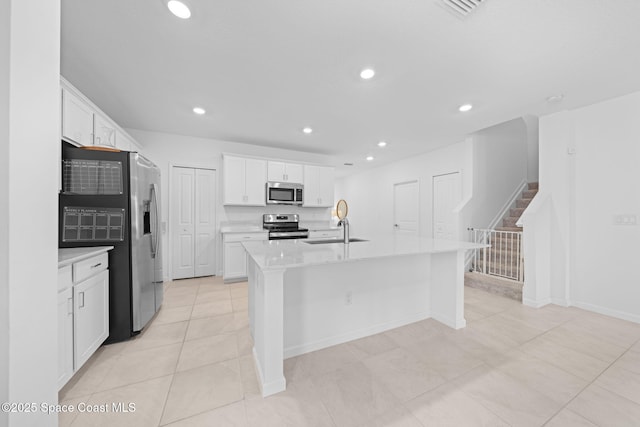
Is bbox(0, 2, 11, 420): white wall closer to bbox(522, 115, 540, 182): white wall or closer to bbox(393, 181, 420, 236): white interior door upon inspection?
bbox(393, 181, 420, 236): white interior door

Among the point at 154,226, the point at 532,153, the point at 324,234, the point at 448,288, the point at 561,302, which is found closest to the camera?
the point at 448,288

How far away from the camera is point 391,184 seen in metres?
6.14

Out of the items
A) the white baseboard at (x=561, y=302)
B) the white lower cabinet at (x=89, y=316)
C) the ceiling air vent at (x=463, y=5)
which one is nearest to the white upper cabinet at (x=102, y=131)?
the white lower cabinet at (x=89, y=316)

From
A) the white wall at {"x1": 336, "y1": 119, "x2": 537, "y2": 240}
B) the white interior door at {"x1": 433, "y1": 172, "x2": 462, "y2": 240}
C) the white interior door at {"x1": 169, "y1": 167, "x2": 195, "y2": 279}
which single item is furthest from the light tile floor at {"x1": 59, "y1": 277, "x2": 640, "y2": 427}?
the white interior door at {"x1": 433, "y1": 172, "x2": 462, "y2": 240}

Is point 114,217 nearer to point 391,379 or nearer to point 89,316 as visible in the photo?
point 89,316

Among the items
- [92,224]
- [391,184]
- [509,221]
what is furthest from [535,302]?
[92,224]

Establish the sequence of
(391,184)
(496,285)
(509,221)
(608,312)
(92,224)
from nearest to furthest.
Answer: (92,224)
(608,312)
(496,285)
(509,221)
(391,184)

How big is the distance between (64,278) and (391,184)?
5.92 metres

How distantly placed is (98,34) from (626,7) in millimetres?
3604

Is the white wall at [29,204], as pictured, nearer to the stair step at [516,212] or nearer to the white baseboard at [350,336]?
the white baseboard at [350,336]

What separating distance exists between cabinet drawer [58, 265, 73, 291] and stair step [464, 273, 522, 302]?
459 centimetres

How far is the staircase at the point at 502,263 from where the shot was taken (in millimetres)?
3338

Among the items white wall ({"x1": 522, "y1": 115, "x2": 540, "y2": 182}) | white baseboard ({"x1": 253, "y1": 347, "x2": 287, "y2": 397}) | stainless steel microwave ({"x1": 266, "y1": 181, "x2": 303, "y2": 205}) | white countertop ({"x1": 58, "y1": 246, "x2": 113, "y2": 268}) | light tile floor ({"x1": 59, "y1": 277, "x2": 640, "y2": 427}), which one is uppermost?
white wall ({"x1": 522, "y1": 115, "x2": 540, "y2": 182})

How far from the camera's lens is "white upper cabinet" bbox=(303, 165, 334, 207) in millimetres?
4918
